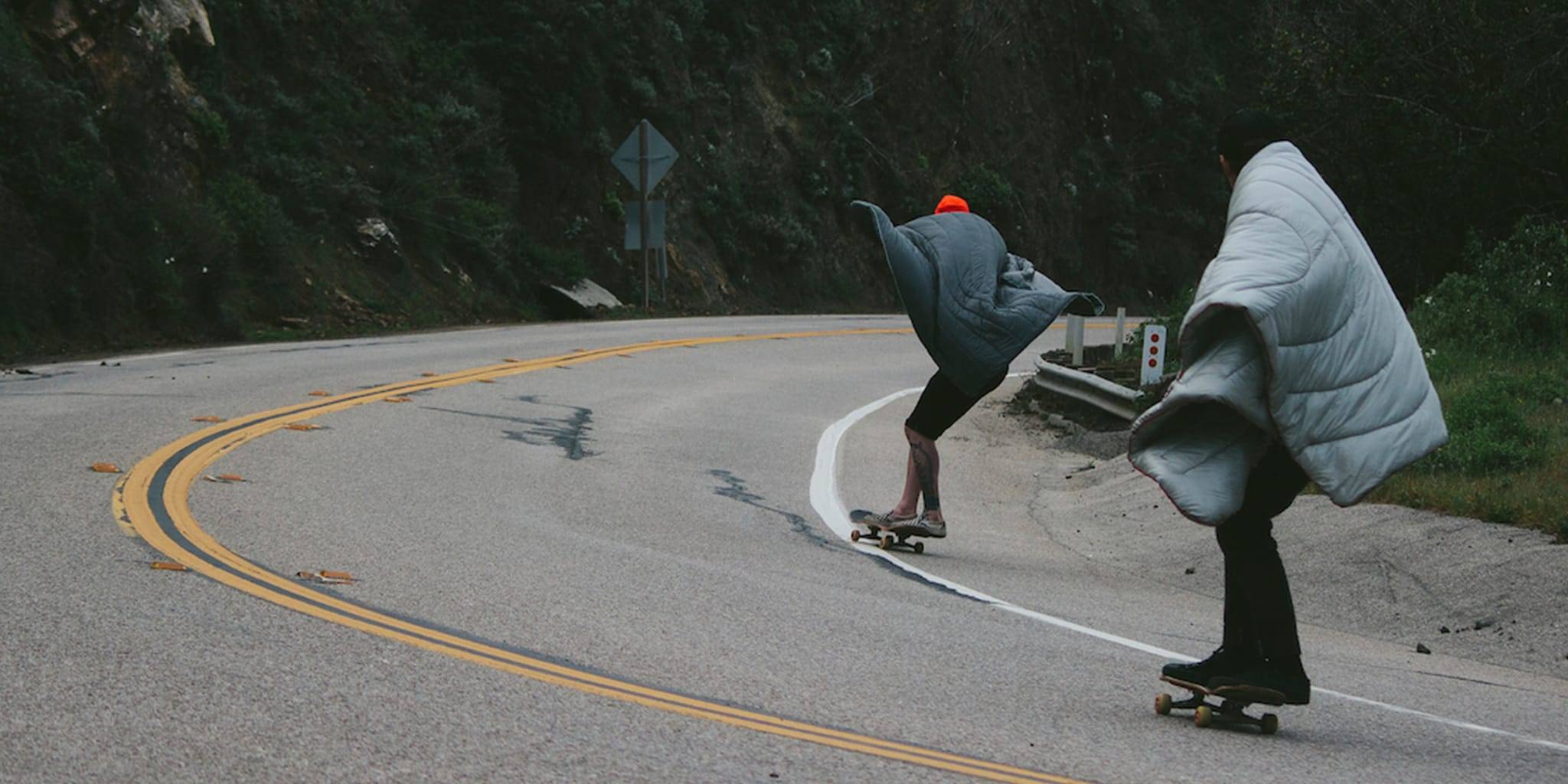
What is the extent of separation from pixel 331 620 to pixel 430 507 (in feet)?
9.53

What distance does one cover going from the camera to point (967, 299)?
350 inches

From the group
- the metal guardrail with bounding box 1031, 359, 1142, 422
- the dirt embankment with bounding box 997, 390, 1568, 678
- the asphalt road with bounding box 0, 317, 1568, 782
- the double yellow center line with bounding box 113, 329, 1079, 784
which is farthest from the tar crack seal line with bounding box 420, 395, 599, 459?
the metal guardrail with bounding box 1031, 359, 1142, 422

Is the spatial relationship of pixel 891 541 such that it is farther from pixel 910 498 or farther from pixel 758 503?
pixel 758 503

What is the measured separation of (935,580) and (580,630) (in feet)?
8.13

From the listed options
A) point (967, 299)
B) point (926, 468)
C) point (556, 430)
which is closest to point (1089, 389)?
point (556, 430)

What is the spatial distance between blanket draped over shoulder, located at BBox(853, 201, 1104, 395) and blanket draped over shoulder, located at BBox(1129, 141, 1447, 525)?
333 cm

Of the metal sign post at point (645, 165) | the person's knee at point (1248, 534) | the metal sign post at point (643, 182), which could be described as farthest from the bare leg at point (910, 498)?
the metal sign post at point (645, 165)

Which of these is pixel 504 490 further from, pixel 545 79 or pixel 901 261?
pixel 545 79

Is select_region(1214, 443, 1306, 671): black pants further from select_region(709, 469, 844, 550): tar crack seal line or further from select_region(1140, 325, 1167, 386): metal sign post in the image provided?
select_region(1140, 325, 1167, 386): metal sign post

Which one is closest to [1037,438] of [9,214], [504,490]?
[504,490]

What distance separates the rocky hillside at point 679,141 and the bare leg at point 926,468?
37.0ft

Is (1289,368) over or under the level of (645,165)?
under

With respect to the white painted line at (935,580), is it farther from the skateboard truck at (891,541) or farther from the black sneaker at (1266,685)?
the black sneaker at (1266,685)

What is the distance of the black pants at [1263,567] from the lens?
5.57 m
